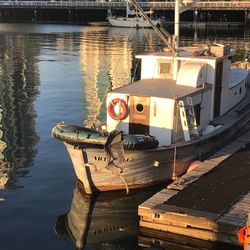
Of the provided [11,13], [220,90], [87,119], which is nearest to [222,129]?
[220,90]

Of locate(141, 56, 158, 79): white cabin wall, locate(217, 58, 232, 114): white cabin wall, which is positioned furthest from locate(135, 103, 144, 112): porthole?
locate(217, 58, 232, 114): white cabin wall

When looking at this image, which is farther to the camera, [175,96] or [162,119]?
[162,119]

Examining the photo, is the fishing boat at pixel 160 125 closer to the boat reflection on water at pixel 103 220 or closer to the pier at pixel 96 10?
the boat reflection on water at pixel 103 220

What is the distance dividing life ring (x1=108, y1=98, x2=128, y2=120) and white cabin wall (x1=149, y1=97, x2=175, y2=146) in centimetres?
88

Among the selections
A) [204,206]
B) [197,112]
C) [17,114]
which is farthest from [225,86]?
[17,114]

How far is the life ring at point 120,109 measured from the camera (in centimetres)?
1672

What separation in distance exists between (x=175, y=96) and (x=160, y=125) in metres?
1.04

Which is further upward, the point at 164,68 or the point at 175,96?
the point at 164,68

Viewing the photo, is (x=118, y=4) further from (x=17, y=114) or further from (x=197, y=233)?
(x=197, y=233)

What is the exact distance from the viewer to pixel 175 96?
16.3m

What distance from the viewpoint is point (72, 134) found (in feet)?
48.2

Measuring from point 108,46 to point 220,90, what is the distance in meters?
46.2

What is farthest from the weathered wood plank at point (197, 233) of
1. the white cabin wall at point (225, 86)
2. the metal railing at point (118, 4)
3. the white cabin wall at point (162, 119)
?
the metal railing at point (118, 4)

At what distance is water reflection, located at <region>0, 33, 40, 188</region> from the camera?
18.9 m
